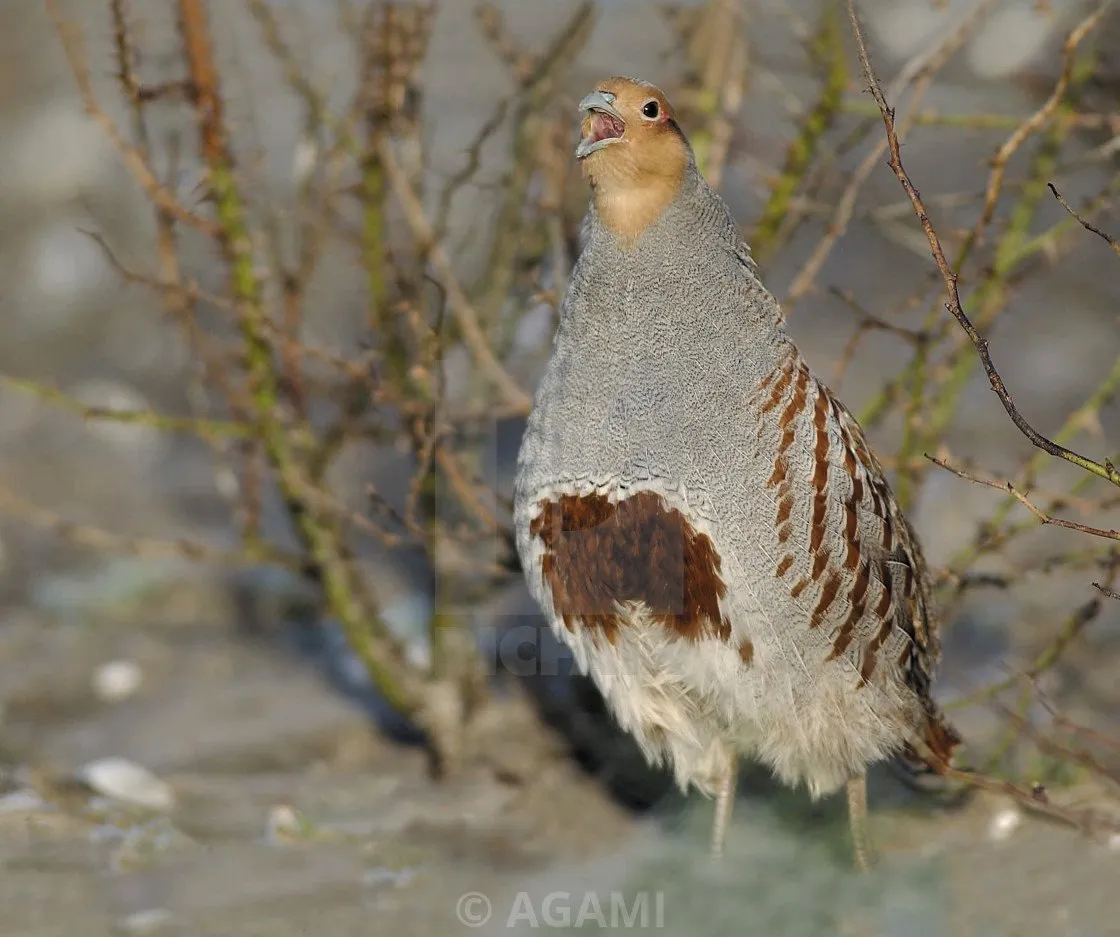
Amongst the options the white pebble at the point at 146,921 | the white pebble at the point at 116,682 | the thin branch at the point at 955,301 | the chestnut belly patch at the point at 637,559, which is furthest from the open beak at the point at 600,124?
the white pebble at the point at 116,682

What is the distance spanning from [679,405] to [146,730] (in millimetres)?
2118

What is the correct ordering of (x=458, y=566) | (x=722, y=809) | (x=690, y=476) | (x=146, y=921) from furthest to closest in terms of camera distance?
(x=458, y=566), (x=722, y=809), (x=146, y=921), (x=690, y=476)

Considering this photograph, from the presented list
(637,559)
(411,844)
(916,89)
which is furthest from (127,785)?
(916,89)

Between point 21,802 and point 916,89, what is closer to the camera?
point 916,89

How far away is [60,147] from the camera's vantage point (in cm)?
653

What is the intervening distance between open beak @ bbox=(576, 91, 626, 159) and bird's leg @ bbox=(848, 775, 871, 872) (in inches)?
59.8

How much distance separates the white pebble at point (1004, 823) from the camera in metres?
2.91

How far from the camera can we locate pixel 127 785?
3176 mm

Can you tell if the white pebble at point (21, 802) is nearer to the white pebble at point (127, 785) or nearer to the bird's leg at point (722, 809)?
the white pebble at point (127, 785)

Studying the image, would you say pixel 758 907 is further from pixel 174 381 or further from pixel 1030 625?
pixel 174 381

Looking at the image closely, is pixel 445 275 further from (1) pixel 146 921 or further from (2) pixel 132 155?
(1) pixel 146 921

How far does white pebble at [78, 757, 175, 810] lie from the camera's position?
3.15m

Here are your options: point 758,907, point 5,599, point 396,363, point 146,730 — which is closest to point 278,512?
point 5,599

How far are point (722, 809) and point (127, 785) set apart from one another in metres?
1.46
